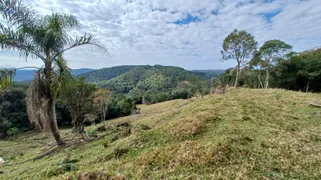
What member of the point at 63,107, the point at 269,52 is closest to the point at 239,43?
the point at 269,52

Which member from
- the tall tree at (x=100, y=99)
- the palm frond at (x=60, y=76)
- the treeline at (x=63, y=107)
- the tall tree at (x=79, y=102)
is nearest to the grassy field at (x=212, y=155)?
the palm frond at (x=60, y=76)

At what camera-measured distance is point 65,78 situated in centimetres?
539

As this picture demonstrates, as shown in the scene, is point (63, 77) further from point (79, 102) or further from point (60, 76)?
point (79, 102)

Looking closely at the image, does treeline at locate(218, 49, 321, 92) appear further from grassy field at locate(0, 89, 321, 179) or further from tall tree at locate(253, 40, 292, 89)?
grassy field at locate(0, 89, 321, 179)

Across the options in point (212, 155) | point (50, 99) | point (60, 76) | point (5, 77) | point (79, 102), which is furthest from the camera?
point (79, 102)

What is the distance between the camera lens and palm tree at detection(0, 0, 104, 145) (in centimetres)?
514

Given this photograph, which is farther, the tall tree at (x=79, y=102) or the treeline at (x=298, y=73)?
the treeline at (x=298, y=73)

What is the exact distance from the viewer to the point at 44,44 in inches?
212

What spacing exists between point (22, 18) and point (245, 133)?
7836 mm

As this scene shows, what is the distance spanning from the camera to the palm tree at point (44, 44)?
16.8 ft

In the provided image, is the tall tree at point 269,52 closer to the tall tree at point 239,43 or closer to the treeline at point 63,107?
the tall tree at point 239,43

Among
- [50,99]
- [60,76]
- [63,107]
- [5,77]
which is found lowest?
[63,107]

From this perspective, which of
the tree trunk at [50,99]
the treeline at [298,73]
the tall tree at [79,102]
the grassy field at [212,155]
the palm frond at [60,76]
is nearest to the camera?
the grassy field at [212,155]

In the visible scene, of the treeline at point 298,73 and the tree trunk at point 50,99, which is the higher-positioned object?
the treeline at point 298,73
